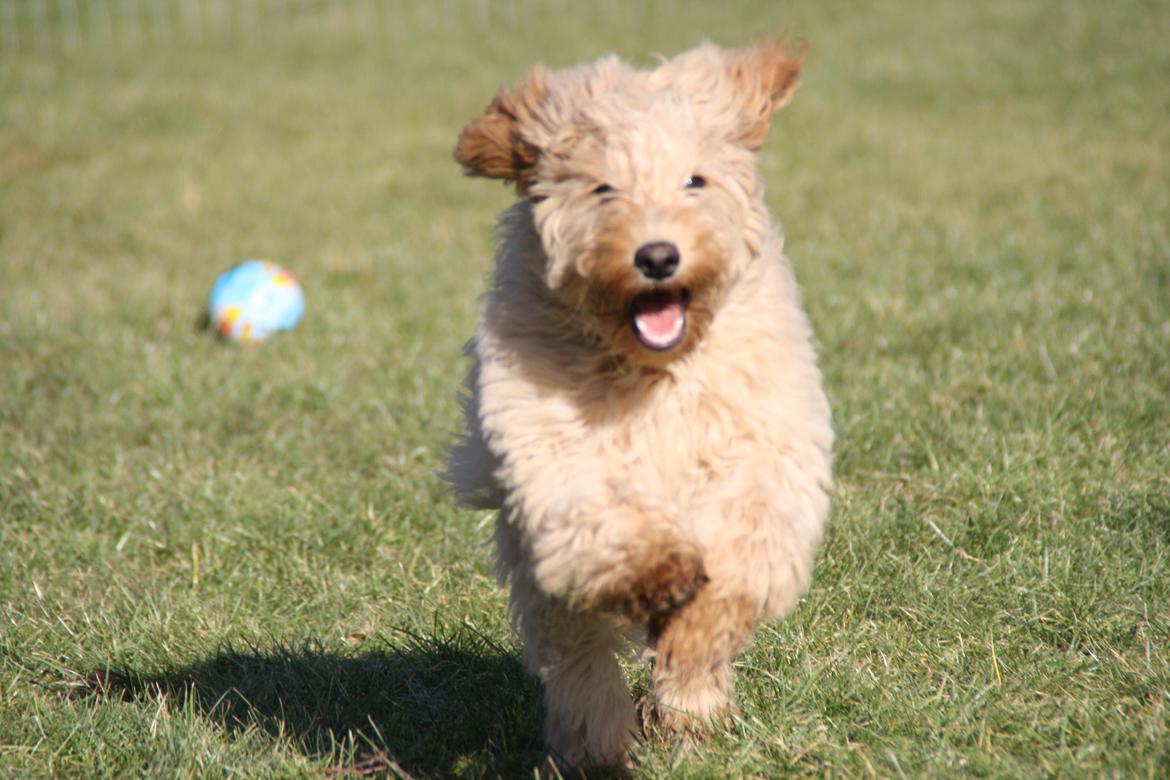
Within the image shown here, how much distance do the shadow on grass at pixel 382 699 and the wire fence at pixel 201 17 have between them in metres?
14.0

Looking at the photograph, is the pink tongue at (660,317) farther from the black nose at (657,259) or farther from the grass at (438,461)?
the grass at (438,461)

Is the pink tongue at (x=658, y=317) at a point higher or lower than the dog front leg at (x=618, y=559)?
higher

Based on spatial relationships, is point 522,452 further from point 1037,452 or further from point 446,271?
point 446,271

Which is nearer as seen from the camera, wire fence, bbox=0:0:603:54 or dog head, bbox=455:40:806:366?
dog head, bbox=455:40:806:366

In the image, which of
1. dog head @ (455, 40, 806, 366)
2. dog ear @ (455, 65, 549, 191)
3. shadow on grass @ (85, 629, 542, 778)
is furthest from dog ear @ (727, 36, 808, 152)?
shadow on grass @ (85, 629, 542, 778)

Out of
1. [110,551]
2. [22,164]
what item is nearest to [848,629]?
[110,551]

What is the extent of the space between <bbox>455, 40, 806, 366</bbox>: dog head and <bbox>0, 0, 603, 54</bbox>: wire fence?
46.4ft

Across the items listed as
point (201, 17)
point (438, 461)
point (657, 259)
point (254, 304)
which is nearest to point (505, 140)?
point (657, 259)

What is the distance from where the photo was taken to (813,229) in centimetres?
898

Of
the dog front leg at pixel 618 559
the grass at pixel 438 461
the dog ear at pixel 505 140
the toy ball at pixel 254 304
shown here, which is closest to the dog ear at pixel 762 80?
the dog ear at pixel 505 140

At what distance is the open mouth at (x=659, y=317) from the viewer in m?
3.06

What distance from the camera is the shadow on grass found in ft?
11.6

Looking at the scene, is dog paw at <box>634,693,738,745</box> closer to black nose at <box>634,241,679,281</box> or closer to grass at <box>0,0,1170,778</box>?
grass at <box>0,0,1170,778</box>

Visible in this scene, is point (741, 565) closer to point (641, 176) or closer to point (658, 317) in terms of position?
point (658, 317)
